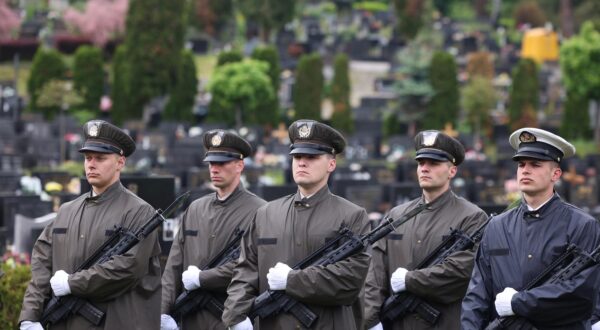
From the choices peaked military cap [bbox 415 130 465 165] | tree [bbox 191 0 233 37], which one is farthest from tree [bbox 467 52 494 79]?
peaked military cap [bbox 415 130 465 165]

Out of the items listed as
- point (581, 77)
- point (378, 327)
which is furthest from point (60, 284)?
point (581, 77)

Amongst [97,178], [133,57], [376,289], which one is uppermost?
[133,57]

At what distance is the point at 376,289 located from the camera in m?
11.3

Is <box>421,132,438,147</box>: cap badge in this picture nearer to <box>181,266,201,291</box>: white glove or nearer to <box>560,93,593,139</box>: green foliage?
<box>181,266,201,291</box>: white glove

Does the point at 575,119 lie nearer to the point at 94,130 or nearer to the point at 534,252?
the point at 94,130

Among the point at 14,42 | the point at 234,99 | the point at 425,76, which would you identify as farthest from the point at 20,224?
the point at 14,42

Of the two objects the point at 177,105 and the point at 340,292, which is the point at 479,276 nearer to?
the point at 340,292

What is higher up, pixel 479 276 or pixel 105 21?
pixel 105 21

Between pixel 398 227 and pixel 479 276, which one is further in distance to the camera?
pixel 398 227

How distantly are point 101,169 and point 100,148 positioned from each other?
0.13 m

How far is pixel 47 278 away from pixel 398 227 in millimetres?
2300

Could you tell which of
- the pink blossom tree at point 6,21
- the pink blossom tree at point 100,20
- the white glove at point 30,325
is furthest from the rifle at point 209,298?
the pink blossom tree at point 6,21

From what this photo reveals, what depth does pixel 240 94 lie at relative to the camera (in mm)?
47312

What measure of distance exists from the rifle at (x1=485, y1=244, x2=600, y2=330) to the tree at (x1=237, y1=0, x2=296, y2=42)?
189 ft
